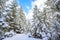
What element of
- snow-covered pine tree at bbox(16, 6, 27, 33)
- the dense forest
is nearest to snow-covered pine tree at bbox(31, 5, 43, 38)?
the dense forest

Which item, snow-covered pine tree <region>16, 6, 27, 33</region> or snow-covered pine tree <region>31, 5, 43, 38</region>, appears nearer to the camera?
snow-covered pine tree <region>31, 5, 43, 38</region>

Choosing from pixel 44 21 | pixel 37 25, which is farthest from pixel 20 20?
pixel 44 21

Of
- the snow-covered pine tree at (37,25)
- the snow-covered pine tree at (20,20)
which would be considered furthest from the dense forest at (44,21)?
the snow-covered pine tree at (20,20)

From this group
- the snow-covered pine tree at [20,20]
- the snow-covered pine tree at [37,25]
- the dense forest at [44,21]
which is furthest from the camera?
the snow-covered pine tree at [20,20]

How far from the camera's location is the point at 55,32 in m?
12.6

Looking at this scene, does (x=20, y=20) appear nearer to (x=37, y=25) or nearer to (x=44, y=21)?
(x=37, y=25)

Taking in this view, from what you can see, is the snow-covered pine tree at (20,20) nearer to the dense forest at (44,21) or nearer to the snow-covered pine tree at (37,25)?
the snow-covered pine tree at (37,25)

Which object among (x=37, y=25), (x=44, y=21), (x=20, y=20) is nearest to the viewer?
(x=44, y=21)

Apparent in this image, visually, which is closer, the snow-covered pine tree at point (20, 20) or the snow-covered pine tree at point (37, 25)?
the snow-covered pine tree at point (37, 25)

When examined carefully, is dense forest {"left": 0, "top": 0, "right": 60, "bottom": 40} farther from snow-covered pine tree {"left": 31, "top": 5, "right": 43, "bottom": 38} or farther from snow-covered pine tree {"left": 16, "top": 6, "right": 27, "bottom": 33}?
snow-covered pine tree {"left": 16, "top": 6, "right": 27, "bottom": 33}

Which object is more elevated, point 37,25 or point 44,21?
point 44,21

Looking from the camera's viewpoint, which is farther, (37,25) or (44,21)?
(37,25)

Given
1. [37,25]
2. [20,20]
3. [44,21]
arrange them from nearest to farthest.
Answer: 1. [44,21]
2. [37,25]
3. [20,20]

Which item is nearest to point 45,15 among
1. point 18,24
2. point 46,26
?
point 46,26
